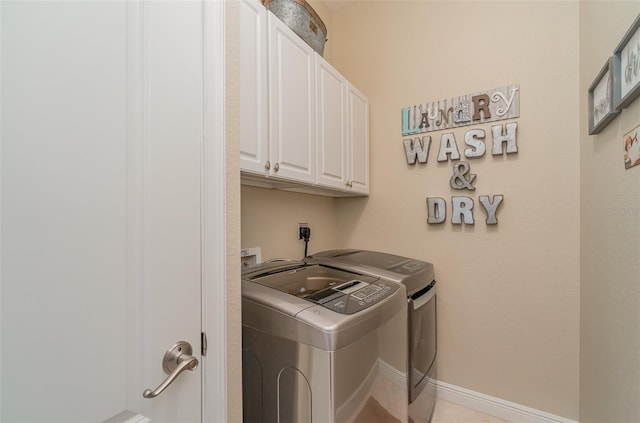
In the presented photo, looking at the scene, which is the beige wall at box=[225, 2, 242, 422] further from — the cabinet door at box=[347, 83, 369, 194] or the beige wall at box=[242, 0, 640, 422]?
the cabinet door at box=[347, 83, 369, 194]

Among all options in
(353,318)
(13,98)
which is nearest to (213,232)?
(13,98)

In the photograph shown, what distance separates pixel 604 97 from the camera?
44.8 inches

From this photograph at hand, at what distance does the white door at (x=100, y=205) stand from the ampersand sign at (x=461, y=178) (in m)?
Result: 1.64

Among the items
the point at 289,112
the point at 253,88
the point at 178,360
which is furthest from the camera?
the point at 289,112

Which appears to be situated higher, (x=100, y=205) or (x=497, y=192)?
(x=497, y=192)

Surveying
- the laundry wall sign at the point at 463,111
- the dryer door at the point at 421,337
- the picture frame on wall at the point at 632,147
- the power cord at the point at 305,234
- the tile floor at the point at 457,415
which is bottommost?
the tile floor at the point at 457,415

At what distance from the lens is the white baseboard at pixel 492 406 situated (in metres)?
1.61

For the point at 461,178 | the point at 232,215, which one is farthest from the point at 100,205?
the point at 461,178

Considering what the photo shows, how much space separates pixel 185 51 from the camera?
0.66m

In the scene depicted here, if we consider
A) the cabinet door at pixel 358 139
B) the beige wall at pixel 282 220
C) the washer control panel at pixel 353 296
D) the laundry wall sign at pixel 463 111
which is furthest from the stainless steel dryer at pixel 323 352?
the laundry wall sign at pixel 463 111

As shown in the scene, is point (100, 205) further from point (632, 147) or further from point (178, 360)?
point (632, 147)

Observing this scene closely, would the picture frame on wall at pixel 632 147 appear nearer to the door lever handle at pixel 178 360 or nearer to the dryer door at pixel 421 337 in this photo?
the dryer door at pixel 421 337

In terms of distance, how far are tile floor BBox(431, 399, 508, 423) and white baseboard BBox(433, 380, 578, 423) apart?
30 mm

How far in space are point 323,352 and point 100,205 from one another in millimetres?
695
